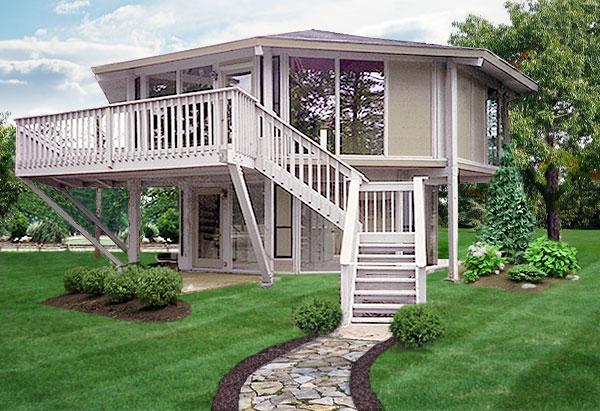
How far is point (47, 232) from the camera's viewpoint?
88.0 feet

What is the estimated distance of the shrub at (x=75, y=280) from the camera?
10.6 meters

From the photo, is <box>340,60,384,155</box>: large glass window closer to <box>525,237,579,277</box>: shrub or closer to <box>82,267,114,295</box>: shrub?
<box>525,237,579,277</box>: shrub

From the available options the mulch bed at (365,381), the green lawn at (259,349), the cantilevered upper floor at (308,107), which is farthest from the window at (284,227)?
the mulch bed at (365,381)

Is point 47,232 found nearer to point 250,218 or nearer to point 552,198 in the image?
point 250,218

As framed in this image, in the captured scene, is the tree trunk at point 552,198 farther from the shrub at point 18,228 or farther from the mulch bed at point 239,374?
the shrub at point 18,228

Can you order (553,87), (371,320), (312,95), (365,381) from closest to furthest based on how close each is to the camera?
(365,381), (371,320), (312,95), (553,87)

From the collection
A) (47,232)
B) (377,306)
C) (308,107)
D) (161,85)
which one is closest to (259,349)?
(377,306)

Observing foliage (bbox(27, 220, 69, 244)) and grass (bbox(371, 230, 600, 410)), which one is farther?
foliage (bbox(27, 220, 69, 244))

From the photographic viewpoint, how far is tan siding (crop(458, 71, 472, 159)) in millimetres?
13602

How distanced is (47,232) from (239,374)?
76.2 feet

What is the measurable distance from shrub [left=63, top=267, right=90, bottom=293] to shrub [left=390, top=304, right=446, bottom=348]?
595 centimetres

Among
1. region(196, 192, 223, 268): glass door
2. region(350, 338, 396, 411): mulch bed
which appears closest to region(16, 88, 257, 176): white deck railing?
region(196, 192, 223, 268): glass door

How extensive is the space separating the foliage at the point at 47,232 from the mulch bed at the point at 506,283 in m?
20.7

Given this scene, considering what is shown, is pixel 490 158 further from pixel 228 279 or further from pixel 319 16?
pixel 319 16
